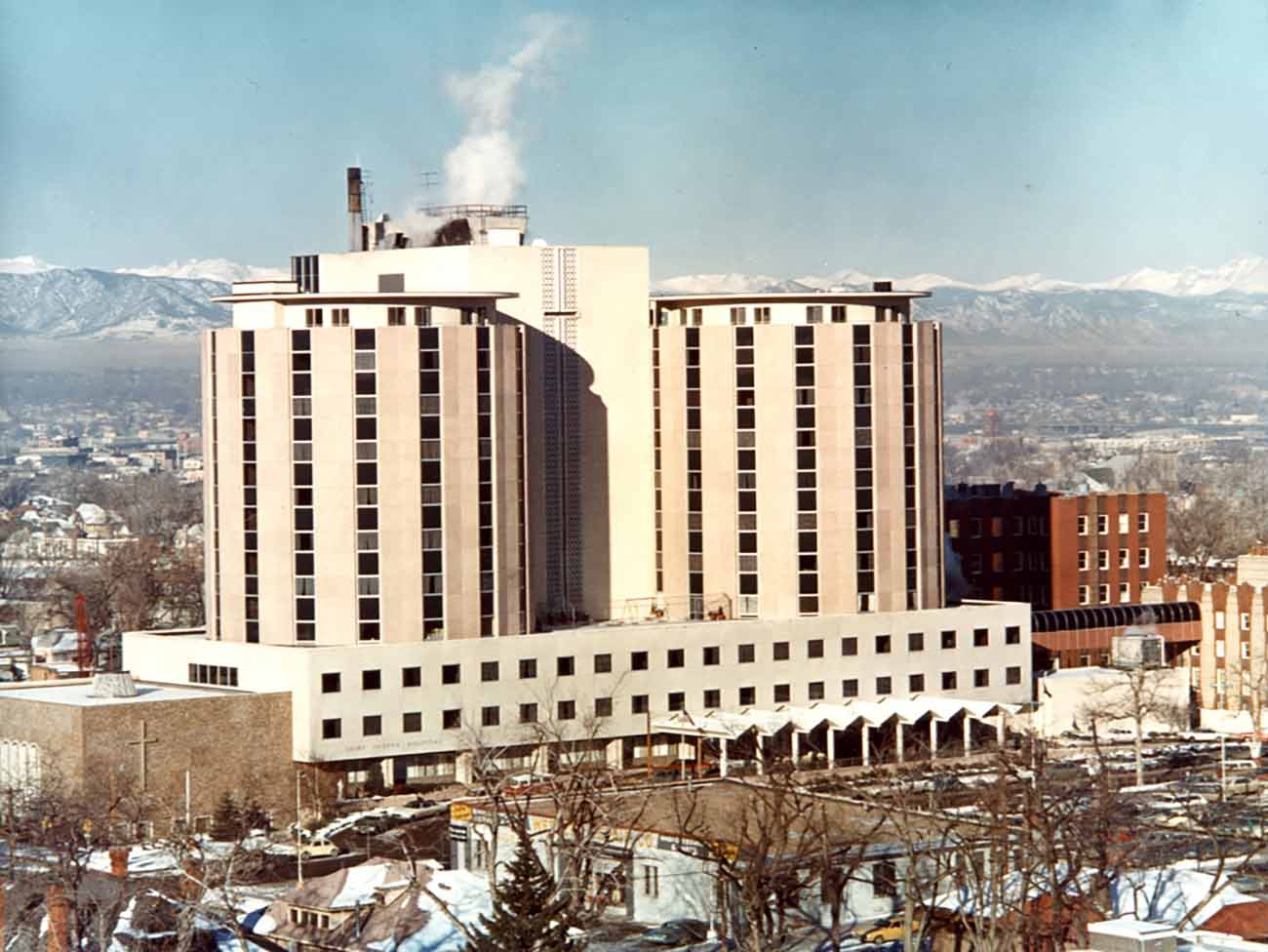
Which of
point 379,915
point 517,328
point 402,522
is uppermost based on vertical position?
point 517,328

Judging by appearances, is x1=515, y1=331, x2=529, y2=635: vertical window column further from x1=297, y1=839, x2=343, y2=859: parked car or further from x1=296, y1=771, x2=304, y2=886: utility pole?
x1=297, y1=839, x2=343, y2=859: parked car

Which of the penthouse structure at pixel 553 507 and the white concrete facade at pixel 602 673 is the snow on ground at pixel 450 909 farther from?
the penthouse structure at pixel 553 507

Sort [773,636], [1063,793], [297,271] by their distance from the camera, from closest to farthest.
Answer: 1. [1063,793]
2. [773,636]
3. [297,271]

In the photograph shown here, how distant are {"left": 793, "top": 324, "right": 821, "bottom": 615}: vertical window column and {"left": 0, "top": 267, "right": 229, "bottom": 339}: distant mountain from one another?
329 feet

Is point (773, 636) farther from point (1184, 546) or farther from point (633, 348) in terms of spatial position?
point (1184, 546)

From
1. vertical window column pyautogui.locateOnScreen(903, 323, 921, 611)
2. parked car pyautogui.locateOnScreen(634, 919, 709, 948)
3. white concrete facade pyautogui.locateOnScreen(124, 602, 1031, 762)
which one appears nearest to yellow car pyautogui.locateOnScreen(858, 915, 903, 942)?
parked car pyautogui.locateOnScreen(634, 919, 709, 948)

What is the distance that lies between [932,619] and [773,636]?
4.33m

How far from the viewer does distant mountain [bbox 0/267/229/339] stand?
6422 inches

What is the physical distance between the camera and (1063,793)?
1865 inches

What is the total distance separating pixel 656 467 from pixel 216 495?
11.5m

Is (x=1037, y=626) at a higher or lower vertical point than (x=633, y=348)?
lower

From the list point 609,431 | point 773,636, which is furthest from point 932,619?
point 609,431

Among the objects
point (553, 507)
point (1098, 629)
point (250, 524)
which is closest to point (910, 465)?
point (553, 507)

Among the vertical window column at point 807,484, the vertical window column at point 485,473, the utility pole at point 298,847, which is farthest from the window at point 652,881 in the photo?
the vertical window column at point 807,484
